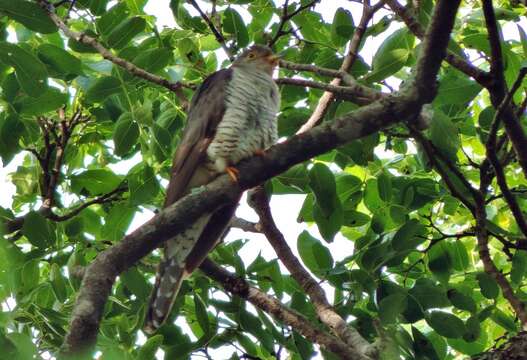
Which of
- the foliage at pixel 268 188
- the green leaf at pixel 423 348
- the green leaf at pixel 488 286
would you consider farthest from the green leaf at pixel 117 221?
the green leaf at pixel 488 286

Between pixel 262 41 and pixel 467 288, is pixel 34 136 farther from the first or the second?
pixel 467 288

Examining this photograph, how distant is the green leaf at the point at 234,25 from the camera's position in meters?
4.16

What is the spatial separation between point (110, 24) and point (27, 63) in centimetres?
72

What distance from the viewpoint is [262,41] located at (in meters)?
4.67

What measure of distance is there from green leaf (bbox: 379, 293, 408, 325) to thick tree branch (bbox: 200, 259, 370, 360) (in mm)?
213

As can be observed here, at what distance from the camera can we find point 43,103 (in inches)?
149

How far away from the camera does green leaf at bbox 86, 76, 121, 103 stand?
150 inches

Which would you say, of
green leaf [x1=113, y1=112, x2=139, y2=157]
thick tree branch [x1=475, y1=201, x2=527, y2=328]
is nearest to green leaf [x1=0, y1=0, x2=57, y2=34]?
green leaf [x1=113, y1=112, x2=139, y2=157]

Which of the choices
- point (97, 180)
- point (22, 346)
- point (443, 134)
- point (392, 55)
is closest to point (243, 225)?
point (97, 180)

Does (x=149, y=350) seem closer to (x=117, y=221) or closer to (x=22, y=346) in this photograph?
(x=22, y=346)

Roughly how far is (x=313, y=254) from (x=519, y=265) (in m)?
1.01

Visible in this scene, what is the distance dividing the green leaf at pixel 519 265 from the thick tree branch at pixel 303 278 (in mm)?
902

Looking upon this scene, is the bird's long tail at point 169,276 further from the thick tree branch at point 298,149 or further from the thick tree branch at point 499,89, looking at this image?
the thick tree branch at point 499,89

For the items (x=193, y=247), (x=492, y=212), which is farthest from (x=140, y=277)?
(x=492, y=212)
